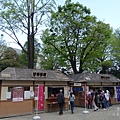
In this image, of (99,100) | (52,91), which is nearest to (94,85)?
(99,100)

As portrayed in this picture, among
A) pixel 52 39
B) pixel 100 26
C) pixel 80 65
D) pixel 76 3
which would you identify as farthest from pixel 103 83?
pixel 76 3

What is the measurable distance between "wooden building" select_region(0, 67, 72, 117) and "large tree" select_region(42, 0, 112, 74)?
28.8ft

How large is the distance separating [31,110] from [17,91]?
1.92 metres

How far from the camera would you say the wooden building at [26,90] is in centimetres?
1188

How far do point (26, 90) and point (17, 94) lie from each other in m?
0.81

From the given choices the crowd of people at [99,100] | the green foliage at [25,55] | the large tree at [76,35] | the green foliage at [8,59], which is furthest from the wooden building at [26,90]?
the green foliage at [25,55]

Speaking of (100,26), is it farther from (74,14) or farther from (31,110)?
(31,110)

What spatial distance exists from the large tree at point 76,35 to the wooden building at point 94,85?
15.4ft

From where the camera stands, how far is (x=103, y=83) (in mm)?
19109

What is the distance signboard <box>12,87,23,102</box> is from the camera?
12164 millimetres

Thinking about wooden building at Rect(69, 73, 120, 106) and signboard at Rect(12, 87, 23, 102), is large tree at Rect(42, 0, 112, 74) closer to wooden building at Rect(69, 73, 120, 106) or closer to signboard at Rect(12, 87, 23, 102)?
wooden building at Rect(69, 73, 120, 106)

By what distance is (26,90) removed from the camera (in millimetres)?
12906

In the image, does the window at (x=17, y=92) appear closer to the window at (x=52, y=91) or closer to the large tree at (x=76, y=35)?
the window at (x=52, y=91)

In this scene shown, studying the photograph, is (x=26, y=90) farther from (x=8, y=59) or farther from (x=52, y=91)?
(x=8, y=59)
